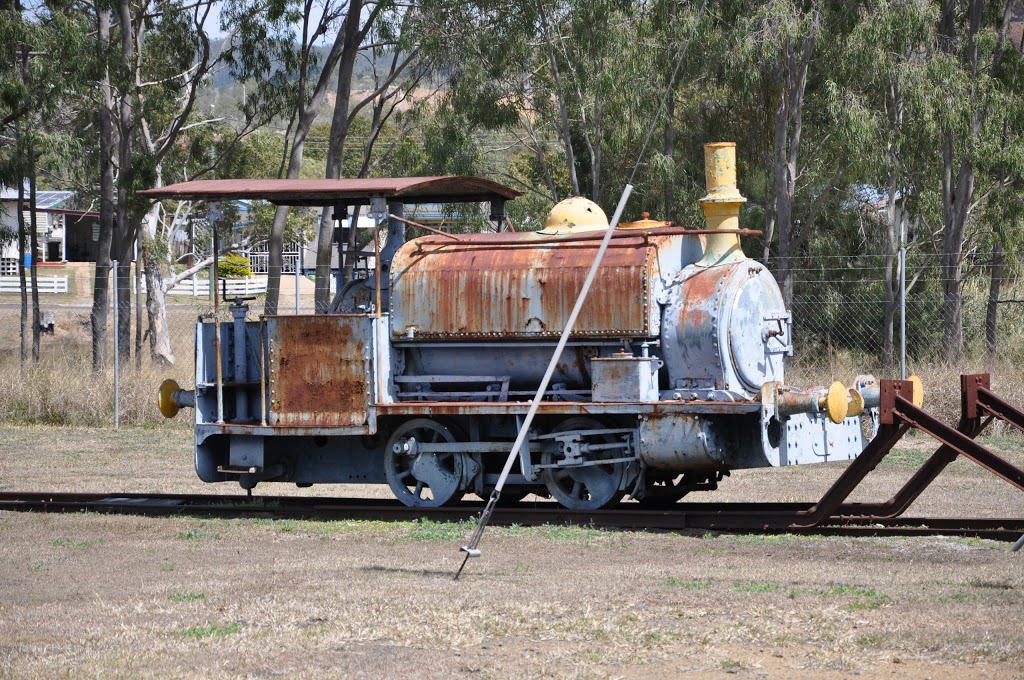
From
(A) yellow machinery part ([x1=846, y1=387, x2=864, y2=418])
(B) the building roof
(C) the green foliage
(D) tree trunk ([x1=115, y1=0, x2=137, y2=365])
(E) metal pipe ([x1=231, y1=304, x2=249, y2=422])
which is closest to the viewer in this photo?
(A) yellow machinery part ([x1=846, y1=387, x2=864, y2=418])

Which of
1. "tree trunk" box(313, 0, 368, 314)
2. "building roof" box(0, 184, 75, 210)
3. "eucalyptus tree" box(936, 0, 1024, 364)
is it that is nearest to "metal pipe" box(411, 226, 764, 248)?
"eucalyptus tree" box(936, 0, 1024, 364)

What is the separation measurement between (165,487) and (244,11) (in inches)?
769

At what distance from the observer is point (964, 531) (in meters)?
11.4

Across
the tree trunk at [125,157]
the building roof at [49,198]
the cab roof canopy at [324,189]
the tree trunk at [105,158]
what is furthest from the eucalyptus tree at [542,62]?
the building roof at [49,198]

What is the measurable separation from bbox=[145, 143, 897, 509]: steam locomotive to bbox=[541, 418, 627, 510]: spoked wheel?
0.05ft

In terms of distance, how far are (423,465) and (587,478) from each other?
1.58 metres

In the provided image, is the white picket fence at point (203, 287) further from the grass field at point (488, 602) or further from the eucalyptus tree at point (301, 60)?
the grass field at point (488, 602)

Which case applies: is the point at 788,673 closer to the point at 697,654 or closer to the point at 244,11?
the point at 697,654

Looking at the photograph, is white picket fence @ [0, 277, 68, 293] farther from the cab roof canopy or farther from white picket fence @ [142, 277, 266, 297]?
the cab roof canopy

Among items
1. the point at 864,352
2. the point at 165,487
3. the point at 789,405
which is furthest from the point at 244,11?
the point at 789,405

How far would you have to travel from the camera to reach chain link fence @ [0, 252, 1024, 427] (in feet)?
67.5

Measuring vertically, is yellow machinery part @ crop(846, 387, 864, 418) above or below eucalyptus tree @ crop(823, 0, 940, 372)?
below

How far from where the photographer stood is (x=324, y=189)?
1305 cm

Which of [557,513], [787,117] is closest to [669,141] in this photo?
[787,117]
